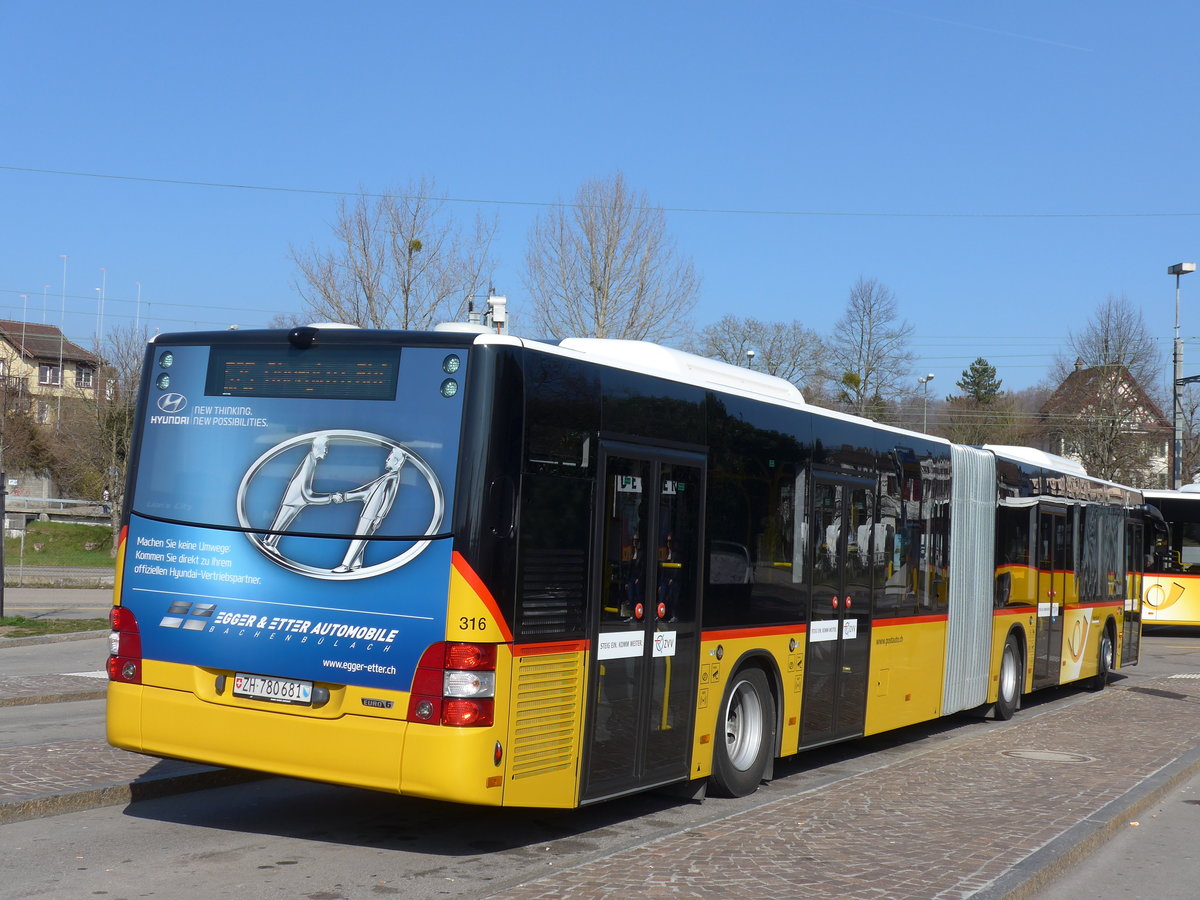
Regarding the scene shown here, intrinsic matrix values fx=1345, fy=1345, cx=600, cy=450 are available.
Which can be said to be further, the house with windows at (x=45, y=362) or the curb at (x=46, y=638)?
the house with windows at (x=45, y=362)

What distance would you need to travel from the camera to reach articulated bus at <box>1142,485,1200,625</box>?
105 ft

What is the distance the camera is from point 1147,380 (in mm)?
51719

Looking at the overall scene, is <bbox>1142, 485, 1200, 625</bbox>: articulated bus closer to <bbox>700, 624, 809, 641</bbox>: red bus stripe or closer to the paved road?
the paved road

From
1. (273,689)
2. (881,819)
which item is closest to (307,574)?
(273,689)

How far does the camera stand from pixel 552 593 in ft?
24.1

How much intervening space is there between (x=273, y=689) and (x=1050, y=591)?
39.6 ft

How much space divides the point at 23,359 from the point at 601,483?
3080 inches

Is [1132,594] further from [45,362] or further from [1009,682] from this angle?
[45,362]

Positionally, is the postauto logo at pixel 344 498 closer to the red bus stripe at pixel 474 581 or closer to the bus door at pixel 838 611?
the red bus stripe at pixel 474 581

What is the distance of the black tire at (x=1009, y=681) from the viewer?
15352 millimetres

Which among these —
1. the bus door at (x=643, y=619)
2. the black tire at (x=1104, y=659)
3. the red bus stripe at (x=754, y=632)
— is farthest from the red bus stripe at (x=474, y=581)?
the black tire at (x=1104, y=659)

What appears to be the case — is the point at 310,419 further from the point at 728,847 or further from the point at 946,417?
the point at 946,417

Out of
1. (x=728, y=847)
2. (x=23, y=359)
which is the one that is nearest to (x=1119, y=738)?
(x=728, y=847)

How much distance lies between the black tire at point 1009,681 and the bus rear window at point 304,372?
33.2 feet
